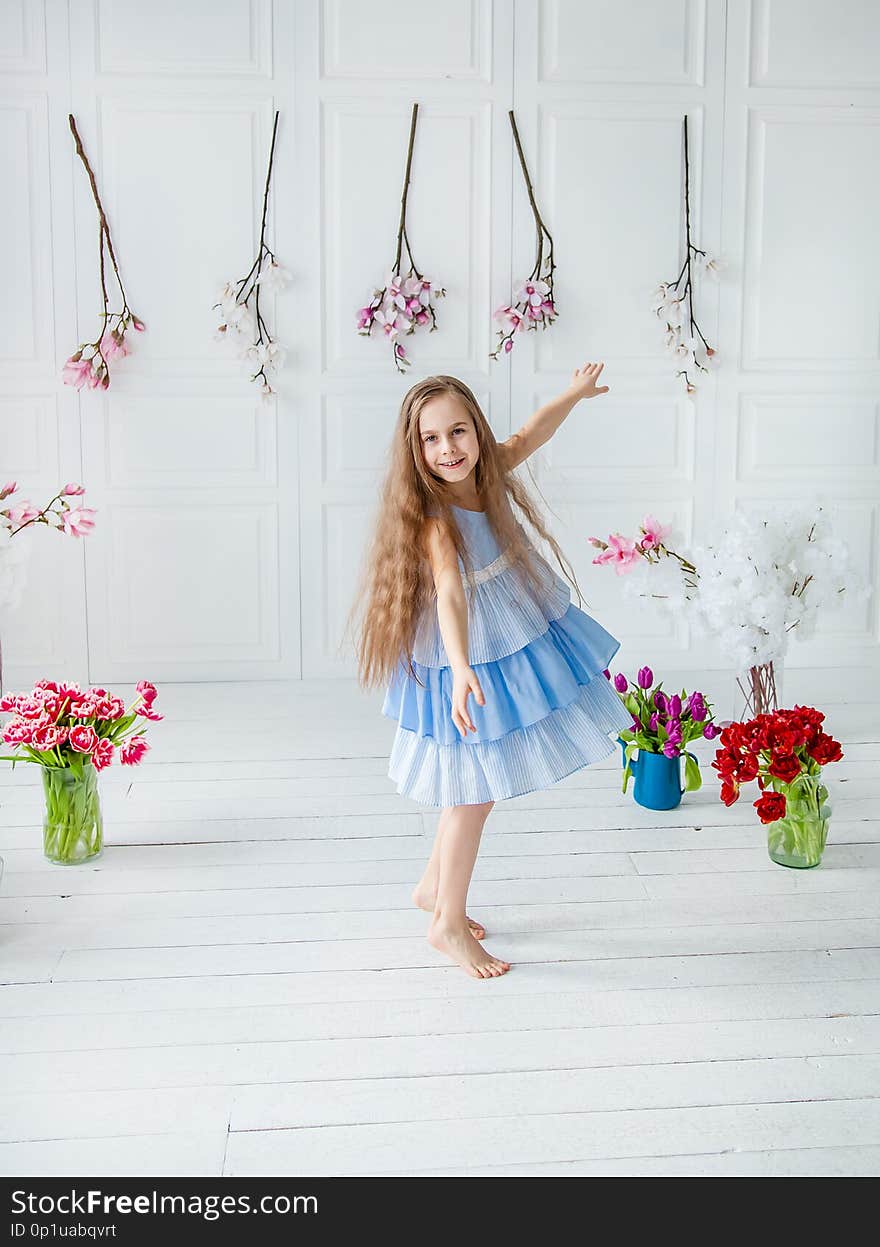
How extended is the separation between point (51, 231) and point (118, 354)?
432 millimetres

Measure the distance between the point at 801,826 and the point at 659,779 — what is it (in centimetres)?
43

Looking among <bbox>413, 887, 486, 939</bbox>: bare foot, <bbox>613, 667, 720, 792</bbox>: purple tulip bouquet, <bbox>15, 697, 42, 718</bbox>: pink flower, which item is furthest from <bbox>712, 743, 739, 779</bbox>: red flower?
<bbox>15, 697, 42, 718</bbox>: pink flower

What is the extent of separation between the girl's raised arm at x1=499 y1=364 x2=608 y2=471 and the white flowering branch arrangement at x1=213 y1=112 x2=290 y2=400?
1.65 m

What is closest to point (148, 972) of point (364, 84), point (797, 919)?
point (797, 919)

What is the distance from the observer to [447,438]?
2148 mm

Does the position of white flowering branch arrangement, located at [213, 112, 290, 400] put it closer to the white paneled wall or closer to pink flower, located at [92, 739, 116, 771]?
the white paneled wall

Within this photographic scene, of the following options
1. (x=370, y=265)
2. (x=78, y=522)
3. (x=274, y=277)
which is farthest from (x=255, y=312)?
(x=78, y=522)

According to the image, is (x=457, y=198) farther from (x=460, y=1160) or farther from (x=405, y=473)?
(x=460, y=1160)

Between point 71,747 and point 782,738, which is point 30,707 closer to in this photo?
point 71,747

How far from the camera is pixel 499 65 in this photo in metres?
3.83

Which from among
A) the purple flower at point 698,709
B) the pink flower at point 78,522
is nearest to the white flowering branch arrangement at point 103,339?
the pink flower at point 78,522

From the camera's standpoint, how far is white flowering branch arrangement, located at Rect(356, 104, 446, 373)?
12.7 ft

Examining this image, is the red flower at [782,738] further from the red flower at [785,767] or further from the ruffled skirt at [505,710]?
the ruffled skirt at [505,710]

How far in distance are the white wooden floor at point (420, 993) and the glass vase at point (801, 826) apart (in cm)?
5
